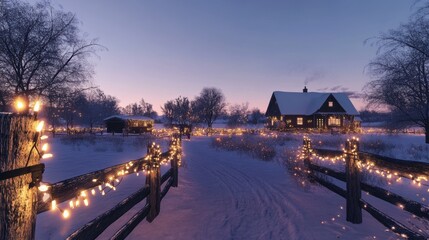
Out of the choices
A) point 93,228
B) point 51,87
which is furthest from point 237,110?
point 93,228

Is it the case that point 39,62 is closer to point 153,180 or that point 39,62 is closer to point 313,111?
point 153,180

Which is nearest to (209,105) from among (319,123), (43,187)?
(319,123)

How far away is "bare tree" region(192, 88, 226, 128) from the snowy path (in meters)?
73.6

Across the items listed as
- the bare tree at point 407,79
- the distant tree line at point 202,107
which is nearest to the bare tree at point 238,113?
the distant tree line at point 202,107

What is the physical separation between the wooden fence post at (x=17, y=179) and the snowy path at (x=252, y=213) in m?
3.27

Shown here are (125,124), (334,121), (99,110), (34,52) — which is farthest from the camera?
(99,110)

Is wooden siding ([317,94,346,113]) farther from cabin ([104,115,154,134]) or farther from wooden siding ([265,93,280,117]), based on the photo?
cabin ([104,115,154,134])

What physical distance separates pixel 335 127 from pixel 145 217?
48467mm

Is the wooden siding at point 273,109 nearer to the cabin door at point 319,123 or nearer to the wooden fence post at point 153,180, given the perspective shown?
the cabin door at point 319,123

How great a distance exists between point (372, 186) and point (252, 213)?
2566 mm

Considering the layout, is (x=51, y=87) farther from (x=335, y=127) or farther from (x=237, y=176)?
(x=335, y=127)

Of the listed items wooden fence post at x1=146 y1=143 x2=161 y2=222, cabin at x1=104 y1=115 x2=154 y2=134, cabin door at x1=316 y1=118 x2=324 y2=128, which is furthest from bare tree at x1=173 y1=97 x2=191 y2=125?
wooden fence post at x1=146 y1=143 x2=161 y2=222

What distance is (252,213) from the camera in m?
6.93

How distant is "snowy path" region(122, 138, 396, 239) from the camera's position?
5.70 metres
